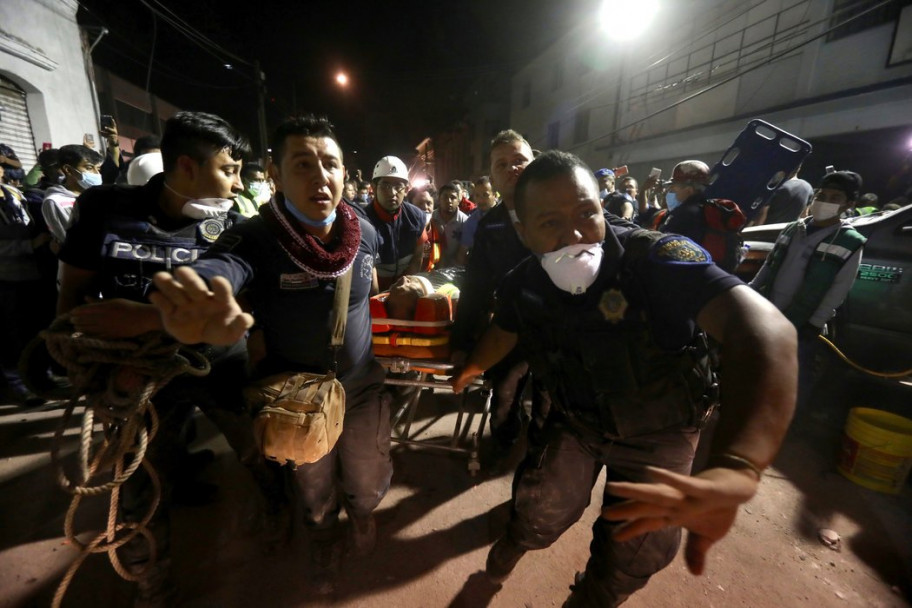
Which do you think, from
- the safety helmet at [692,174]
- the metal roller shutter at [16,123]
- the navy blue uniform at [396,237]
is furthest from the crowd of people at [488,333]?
the metal roller shutter at [16,123]

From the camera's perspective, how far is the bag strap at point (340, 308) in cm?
180

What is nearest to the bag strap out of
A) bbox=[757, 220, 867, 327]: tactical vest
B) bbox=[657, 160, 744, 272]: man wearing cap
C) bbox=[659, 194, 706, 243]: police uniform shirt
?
bbox=[659, 194, 706, 243]: police uniform shirt

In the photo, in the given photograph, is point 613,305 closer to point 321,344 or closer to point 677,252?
point 677,252

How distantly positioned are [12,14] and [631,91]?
18052 millimetres

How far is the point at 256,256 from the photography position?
166 centimetres

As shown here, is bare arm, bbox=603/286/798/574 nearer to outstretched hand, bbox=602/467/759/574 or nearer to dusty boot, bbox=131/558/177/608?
outstretched hand, bbox=602/467/759/574

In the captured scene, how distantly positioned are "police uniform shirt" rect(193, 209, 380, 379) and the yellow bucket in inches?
153

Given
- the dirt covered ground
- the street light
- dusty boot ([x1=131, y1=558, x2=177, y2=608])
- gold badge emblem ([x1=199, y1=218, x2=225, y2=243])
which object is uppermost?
the street light

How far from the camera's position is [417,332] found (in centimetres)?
236

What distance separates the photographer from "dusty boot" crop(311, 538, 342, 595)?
214 centimetres

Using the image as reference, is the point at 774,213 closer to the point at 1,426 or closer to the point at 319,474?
the point at 319,474

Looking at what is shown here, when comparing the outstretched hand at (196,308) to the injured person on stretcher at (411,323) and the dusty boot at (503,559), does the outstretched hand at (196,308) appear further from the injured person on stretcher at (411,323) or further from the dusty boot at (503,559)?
the dusty boot at (503,559)

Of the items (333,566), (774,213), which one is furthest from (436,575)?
(774,213)

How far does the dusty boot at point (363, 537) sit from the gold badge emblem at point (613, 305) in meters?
1.85
